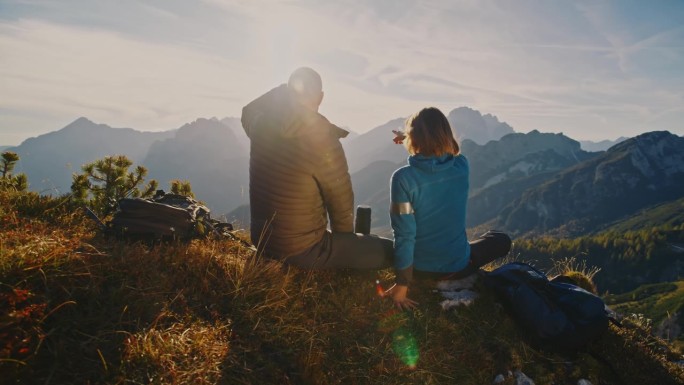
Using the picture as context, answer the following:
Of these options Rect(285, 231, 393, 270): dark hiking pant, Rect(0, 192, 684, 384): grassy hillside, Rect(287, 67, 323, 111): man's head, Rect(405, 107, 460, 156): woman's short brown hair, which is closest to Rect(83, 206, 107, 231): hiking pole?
Rect(0, 192, 684, 384): grassy hillside

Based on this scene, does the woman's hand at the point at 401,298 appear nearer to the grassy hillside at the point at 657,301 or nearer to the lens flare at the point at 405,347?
the lens flare at the point at 405,347

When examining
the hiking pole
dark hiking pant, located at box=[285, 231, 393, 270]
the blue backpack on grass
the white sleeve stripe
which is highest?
the white sleeve stripe

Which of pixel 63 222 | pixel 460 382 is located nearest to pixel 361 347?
pixel 460 382

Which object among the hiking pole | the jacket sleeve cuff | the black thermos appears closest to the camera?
the jacket sleeve cuff

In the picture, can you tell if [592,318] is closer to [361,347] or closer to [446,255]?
[446,255]

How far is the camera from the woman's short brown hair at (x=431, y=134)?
18.4ft

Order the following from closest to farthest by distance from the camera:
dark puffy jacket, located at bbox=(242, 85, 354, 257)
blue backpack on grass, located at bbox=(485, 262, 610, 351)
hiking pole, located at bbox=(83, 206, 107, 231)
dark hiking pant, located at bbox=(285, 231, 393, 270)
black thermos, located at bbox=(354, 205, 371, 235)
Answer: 1. dark puffy jacket, located at bbox=(242, 85, 354, 257)
2. blue backpack on grass, located at bbox=(485, 262, 610, 351)
3. dark hiking pant, located at bbox=(285, 231, 393, 270)
4. hiking pole, located at bbox=(83, 206, 107, 231)
5. black thermos, located at bbox=(354, 205, 371, 235)

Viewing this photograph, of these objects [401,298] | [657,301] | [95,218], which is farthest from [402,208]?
[657,301]

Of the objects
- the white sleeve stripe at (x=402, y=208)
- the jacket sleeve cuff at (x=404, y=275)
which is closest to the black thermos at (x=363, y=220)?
the white sleeve stripe at (x=402, y=208)

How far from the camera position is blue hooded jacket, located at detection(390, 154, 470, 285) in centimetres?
562

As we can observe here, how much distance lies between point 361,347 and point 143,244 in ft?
12.1

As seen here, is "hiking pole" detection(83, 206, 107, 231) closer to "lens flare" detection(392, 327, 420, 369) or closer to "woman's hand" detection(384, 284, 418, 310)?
"woman's hand" detection(384, 284, 418, 310)

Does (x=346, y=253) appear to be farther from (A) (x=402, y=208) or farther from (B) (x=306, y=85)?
(B) (x=306, y=85)

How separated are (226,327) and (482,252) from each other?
15.5ft
